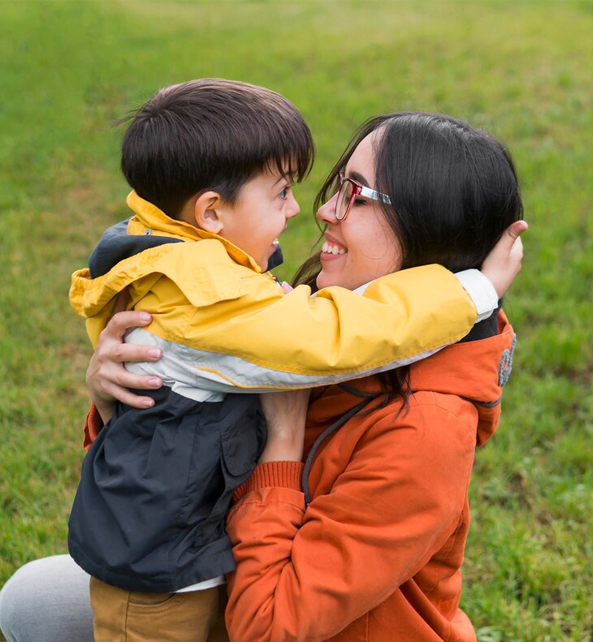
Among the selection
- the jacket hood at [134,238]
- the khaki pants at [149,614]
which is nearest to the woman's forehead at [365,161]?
the jacket hood at [134,238]

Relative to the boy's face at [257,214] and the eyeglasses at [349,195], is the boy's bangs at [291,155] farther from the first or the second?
the eyeglasses at [349,195]

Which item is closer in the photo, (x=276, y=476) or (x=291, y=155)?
(x=276, y=476)

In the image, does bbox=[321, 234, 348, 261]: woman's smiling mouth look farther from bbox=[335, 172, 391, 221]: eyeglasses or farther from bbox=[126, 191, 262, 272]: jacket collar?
bbox=[126, 191, 262, 272]: jacket collar

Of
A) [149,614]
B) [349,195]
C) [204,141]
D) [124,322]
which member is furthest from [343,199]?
[149,614]

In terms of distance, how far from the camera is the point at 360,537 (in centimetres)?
177

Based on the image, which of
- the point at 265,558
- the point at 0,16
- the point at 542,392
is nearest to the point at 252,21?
→ the point at 0,16

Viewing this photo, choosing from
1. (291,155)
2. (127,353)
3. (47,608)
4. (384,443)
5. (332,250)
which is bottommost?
(47,608)

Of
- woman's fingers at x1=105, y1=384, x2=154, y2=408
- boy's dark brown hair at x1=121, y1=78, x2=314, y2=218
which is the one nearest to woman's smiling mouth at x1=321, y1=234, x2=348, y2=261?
boy's dark brown hair at x1=121, y1=78, x2=314, y2=218

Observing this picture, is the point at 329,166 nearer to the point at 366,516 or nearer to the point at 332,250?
the point at 332,250

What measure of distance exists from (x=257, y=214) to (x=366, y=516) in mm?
836

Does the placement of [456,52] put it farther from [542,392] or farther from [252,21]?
[542,392]

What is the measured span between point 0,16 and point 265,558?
12651mm

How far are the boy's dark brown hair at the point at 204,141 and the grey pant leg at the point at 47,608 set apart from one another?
1.11 m

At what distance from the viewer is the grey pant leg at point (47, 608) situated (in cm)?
231
